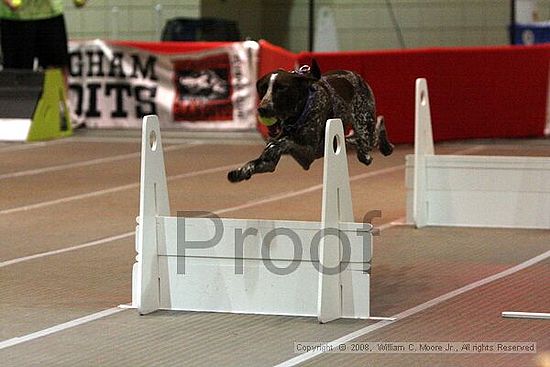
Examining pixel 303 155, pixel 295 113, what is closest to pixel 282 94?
pixel 295 113

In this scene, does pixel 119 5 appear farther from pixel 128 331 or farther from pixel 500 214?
pixel 128 331

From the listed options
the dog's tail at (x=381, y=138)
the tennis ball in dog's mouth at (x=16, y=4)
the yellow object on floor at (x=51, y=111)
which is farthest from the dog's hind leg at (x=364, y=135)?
the tennis ball in dog's mouth at (x=16, y=4)

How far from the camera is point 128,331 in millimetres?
6199

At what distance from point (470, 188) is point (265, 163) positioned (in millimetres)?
2979

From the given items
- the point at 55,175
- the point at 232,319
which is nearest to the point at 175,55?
the point at 55,175

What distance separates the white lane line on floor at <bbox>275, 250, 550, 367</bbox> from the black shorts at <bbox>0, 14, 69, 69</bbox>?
9.24 m

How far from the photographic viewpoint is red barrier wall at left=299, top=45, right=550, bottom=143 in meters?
14.4

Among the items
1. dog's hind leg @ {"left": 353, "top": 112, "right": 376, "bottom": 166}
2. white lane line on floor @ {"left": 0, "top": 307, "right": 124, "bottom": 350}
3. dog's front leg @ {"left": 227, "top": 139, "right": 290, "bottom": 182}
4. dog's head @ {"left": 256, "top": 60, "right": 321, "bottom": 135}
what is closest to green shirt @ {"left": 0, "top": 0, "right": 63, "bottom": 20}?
dog's hind leg @ {"left": 353, "top": 112, "right": 376, "bottom": 166}

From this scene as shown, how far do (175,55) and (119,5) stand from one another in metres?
4.81

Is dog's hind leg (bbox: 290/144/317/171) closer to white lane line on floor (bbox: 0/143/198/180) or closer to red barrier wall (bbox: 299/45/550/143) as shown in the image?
white lane line on floor (bbox: 0/143/198/180)

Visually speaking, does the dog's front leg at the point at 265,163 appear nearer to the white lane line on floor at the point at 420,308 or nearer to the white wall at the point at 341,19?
the white lane line on floor at the point at 420,308

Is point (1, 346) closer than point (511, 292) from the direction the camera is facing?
Yes

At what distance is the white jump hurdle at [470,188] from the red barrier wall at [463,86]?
4.85m

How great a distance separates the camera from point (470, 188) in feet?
31.0
